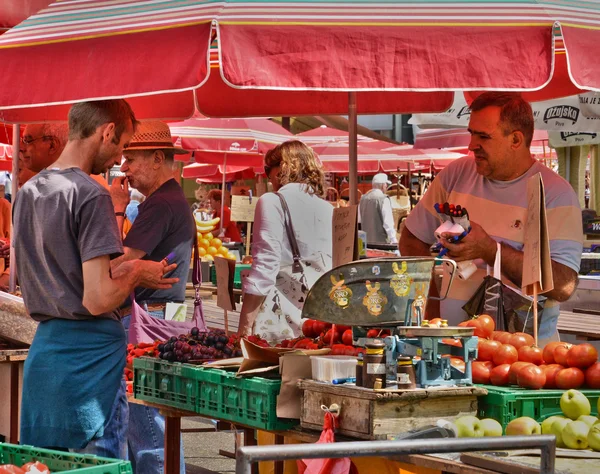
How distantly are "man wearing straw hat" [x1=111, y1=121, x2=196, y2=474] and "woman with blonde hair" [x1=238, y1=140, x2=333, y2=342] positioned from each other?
489 millimetres

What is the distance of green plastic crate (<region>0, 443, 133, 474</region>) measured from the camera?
9.68ft

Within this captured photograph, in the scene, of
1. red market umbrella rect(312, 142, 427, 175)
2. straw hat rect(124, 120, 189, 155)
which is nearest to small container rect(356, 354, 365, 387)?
straw hat rect(124, 120, 189, 155)

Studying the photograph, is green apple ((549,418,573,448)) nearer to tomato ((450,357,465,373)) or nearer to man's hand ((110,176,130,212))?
tomato ((450,357,465,373))

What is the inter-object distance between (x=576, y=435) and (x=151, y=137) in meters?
3.14

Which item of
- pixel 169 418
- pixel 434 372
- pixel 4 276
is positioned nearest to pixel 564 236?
pixel 434 372

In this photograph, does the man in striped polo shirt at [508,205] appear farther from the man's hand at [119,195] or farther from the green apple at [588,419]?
the man's hand at [119,195]

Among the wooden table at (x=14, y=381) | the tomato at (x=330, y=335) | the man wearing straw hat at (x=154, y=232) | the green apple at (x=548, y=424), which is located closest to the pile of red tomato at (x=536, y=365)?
the green apple at (x=548, y=424)

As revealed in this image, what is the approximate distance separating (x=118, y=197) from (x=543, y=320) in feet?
9.17

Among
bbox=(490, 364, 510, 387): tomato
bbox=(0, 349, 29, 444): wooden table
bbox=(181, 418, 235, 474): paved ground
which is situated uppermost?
bbox=(490, 364, 510, 387): tomato

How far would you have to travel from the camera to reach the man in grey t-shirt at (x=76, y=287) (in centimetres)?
388

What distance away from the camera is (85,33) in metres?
3.82

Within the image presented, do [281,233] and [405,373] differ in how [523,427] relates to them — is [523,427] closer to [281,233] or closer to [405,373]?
[405,373]

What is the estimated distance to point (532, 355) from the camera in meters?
4.02

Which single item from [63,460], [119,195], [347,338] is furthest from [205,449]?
[63,460]
